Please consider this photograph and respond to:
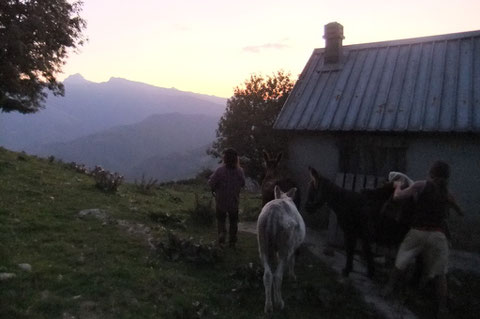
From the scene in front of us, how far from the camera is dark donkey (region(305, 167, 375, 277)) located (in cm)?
855

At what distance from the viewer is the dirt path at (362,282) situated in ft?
23.4

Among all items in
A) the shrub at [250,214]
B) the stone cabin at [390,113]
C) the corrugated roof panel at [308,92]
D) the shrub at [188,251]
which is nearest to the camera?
the shrub at [188,251]

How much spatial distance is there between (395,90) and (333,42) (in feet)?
11.9

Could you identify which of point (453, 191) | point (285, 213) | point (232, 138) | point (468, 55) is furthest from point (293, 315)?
point (232, 138)

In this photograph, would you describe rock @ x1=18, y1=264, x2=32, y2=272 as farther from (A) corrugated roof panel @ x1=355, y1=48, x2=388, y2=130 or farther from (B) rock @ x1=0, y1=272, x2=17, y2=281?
(A) corrugated roof panel @ x1=355, y1=48, x2=388, y2=130

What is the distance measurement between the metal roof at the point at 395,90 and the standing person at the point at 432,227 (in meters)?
4.10

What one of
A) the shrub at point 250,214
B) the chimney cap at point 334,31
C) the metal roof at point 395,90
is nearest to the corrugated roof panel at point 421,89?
the metal roof at point 395,90

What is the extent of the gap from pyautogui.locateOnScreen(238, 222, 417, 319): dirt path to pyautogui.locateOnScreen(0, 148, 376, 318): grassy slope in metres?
0.30

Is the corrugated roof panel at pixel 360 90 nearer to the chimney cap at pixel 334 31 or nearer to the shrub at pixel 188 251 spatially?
the chimney cap at pixel 334 31

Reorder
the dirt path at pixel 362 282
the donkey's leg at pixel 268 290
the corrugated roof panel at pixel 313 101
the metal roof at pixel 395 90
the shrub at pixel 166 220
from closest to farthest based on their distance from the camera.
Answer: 1. the donkey's leg at pixel 268 290
2. the dirt path at pixel 362 282
3. the metal roof at pixel 395 90
4. the shrub at pixel 166 220
5. the corrugated roof panel at pixel 313 101

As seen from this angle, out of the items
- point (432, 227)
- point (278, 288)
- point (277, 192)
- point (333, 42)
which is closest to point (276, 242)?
Result: point (278, 288)

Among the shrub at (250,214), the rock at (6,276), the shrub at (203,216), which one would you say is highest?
the shrub at (203,216)

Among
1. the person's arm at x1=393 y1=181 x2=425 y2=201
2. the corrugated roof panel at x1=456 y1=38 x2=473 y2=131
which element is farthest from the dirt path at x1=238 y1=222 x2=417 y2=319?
the corrugated roof panel at x1=456 y1=38 x2=473 y2=131

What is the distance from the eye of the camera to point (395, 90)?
1194cm
